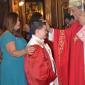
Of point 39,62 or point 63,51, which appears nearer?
point 39,62

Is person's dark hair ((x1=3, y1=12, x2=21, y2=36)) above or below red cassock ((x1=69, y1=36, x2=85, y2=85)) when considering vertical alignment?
above

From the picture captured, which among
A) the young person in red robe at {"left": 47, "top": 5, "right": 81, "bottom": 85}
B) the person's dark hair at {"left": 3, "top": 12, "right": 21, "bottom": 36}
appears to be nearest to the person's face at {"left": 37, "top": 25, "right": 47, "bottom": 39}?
the young person in red robe at {"left": 47, "top": 5, "right": 81, "bottom": 85}

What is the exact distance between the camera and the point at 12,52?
4000 millimetres

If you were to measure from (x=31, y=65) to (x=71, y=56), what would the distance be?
51 cm

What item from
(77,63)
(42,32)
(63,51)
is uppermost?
(42,32)

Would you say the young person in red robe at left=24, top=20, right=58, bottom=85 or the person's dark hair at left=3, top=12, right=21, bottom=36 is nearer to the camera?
the young person in red robe at left=24, top=20, right=58, bottom=85

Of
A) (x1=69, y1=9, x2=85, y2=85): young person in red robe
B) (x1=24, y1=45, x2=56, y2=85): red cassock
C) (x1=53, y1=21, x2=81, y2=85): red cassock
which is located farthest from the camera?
(x1=53, y1=21, x2=81, y2=85): red cassock

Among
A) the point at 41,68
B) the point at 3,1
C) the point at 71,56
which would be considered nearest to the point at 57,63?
the point at 71,56

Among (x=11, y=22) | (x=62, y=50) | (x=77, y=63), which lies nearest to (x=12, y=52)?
(x=11, y=22)

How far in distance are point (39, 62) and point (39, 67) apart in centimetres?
5

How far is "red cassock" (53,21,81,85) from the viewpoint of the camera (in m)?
4.05

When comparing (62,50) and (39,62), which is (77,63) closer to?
(62,50)

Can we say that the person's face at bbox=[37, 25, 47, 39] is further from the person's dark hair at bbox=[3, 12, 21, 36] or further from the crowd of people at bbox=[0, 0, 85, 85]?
the person's dark hair at bbox=[3, 12, 21, 36]

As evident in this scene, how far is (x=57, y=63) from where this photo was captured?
411 centimetres
